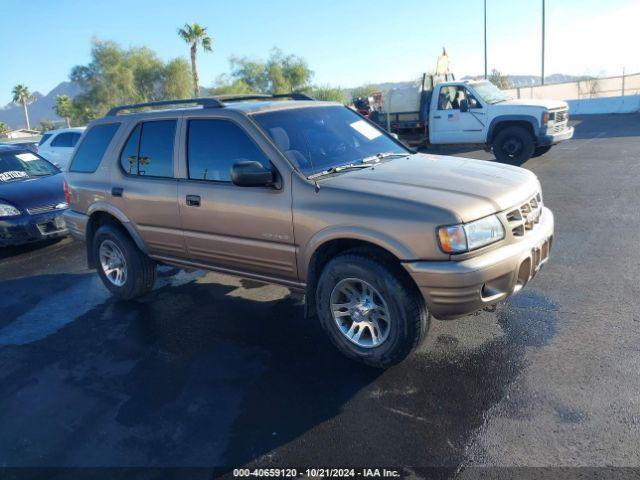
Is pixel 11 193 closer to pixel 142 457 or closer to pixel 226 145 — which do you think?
pixel 226 145

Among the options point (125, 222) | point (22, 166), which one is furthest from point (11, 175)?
point (125, 222)

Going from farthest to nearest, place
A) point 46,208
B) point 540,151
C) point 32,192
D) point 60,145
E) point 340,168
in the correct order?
point 60,145, point 540,151, point 32,192, point 46,208, point 340,168

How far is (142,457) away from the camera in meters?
2.98

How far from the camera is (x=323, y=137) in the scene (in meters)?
4.42

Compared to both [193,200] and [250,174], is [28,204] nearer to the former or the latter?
[193,200]

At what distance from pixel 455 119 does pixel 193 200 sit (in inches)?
402

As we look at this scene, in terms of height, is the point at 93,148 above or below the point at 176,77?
below

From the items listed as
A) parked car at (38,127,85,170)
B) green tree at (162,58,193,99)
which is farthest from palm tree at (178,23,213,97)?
parked car at (38,127,85,170)

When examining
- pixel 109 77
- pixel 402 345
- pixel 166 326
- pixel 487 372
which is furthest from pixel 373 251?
pixel 109 77

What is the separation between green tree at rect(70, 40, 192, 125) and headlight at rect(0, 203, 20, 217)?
49179 mm

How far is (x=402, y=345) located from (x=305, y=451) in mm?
974

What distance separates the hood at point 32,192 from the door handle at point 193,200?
4.55 metres

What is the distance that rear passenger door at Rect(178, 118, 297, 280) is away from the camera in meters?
4.01

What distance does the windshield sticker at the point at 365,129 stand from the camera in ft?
15.7
